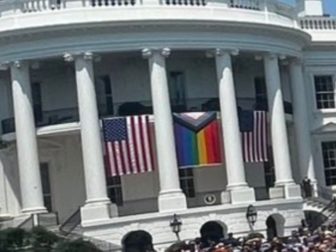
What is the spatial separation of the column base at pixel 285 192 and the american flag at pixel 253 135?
4.31ft

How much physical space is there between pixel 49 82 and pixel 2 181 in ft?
14.5

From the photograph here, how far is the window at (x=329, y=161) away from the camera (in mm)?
55938

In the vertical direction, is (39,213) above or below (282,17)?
below

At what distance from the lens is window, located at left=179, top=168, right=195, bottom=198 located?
50.7 metres

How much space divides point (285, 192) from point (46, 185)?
9792mm

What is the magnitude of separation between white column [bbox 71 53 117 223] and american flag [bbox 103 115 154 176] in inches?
32.4

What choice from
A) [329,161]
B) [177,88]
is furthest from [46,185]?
[329,161]

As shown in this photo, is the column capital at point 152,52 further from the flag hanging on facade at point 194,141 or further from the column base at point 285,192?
the column base at point 285,192

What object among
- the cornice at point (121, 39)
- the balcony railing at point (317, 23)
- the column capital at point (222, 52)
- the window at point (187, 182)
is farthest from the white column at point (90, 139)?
the balcony railing at point (317, 23)

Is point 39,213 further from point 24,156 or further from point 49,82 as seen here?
point 49,82

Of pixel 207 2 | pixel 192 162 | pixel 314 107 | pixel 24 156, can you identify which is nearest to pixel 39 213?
pixel 24 156

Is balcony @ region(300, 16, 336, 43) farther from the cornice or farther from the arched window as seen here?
the arched window

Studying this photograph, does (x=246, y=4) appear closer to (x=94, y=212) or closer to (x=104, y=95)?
(x=104, y=95)

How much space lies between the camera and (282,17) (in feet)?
171
